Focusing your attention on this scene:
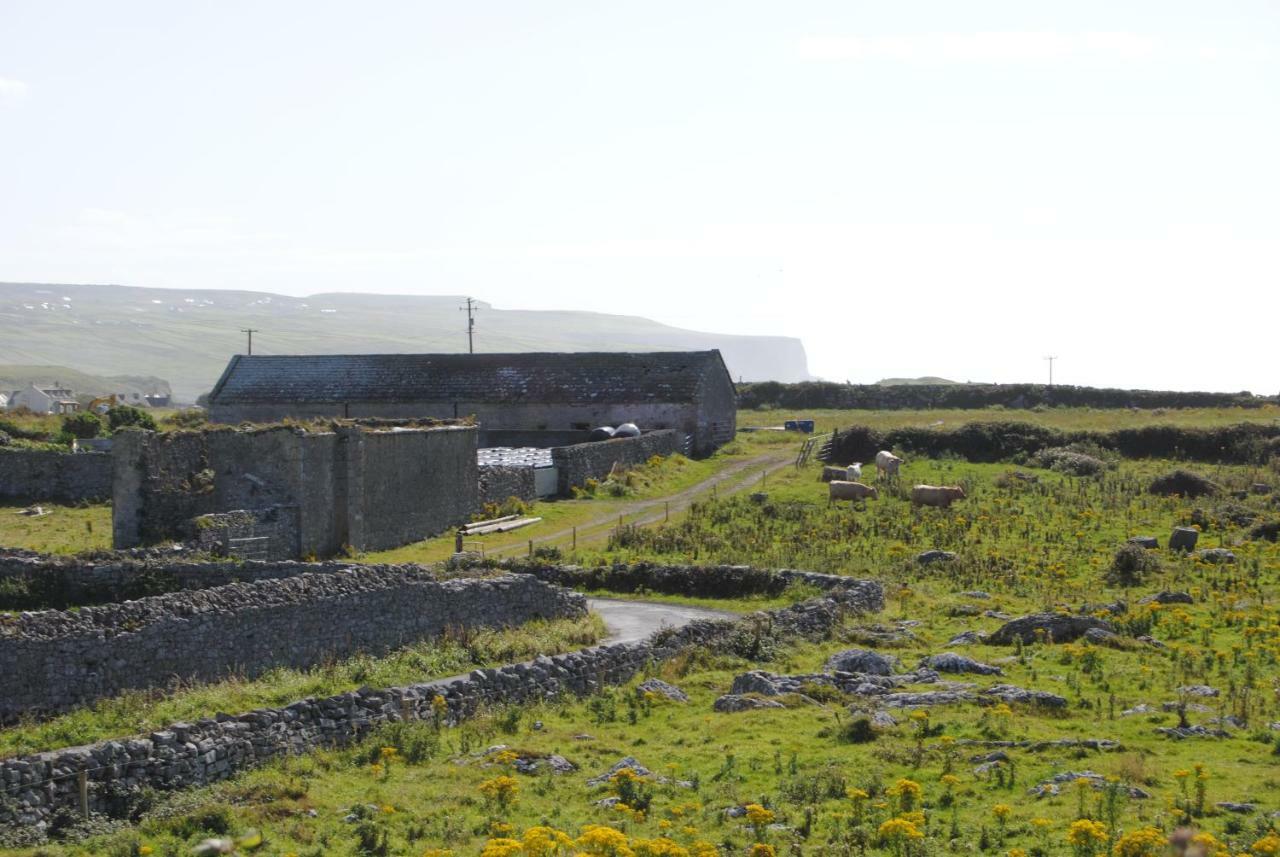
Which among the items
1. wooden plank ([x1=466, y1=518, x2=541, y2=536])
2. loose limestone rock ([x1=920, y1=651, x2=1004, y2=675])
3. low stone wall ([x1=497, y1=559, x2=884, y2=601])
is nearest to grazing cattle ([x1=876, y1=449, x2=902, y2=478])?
wooden plank ([x1=466, y1=518, x2=541, y2=536])

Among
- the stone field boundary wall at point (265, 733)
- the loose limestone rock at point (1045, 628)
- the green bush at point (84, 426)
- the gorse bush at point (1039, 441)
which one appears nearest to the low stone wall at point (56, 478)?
the green bush at point (84, 426)

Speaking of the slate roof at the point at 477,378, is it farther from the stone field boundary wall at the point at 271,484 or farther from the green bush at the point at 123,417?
the stone field boundary wall at the point at 271,484

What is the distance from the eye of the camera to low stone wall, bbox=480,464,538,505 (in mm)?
44688

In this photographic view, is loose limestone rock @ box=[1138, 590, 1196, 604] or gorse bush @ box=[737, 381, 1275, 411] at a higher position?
gorse bush @ box=[737, 381, 1275, 411]

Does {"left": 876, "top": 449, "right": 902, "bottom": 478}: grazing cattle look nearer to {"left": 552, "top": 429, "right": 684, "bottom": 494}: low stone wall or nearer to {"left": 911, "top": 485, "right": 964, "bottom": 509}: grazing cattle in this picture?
{"left": 911, "top": 485, "right": 964, "bottom": 509}: grazing cattle

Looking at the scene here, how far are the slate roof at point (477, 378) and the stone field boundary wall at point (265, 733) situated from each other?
139 feet

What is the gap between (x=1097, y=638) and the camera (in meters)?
23.2

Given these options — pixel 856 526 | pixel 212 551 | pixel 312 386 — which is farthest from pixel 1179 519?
pixel 312 386

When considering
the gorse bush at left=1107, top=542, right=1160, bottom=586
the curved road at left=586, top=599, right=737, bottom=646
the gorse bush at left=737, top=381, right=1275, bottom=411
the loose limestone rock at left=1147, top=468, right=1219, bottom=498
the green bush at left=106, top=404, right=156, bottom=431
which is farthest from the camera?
the gorse bush at left=737, top=381, right=1275, bottom=411

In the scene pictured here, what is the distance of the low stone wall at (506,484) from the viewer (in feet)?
147

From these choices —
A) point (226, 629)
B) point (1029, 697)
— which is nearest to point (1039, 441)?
point (1029, 697)

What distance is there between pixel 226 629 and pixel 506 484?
2610 centimetres

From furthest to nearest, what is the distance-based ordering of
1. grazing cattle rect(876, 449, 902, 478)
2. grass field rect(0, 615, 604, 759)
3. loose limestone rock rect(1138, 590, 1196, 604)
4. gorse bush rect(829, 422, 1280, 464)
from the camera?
gorse bush rect(829, 422, 1280, 464) → grazing cattle rect(876, 449, 902, 478) → loose limestone rock rect(1138, 590, 1196, 604) → grass field rect(0, 615, 604, 759)

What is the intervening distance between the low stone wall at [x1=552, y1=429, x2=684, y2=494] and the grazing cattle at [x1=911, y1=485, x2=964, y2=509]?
40.9ft
